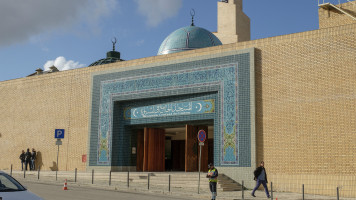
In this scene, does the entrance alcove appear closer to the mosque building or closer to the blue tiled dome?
the mosque building

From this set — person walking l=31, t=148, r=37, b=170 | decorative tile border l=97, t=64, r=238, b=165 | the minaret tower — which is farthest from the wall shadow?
the minaret tower

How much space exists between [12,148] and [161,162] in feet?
40.4

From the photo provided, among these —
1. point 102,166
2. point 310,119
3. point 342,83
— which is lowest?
point 102,166

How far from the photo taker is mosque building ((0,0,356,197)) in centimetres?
1744

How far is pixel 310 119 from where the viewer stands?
17781 mm

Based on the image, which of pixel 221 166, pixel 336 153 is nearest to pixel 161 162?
pixel 221 166

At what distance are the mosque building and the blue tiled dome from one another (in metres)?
0.08

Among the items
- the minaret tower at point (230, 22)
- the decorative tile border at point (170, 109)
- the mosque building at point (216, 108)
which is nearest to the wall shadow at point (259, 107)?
the mosque building at point (216, 108)

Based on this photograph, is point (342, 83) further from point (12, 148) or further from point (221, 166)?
point (12, 148)

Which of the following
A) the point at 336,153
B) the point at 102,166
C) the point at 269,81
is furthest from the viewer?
the point at 102,166

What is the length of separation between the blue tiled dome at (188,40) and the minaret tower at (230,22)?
10.3 meters

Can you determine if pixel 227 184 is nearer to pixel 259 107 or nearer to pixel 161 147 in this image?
pixel 259 107

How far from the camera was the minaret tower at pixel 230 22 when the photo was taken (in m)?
38.3

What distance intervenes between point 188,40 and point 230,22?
12430mm
